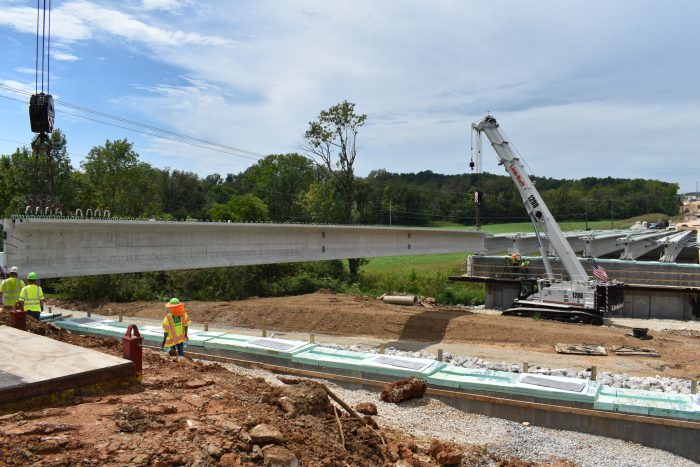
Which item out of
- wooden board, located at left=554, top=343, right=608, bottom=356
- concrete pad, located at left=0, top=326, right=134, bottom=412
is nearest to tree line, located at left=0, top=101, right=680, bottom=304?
concrete pad, located at left=0, top=326, right=134, bottom=412

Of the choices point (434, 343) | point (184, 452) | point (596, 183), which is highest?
point (596, 183)

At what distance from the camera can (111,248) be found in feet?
56.3

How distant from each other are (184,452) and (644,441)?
8.48 meters

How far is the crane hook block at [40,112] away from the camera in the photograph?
42.0ft

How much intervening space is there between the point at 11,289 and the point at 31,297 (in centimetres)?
49

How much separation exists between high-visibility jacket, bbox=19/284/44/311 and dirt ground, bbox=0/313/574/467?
6545 millimetres

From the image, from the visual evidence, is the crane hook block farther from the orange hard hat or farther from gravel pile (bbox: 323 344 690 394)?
gravel pile (bbox: 323 344 690 394)

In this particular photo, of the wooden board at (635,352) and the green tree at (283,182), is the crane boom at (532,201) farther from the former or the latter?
the green tree at (283,182)

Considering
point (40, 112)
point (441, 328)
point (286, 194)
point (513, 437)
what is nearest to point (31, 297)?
point (40, 112)

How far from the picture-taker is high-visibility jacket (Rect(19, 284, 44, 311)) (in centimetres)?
1343

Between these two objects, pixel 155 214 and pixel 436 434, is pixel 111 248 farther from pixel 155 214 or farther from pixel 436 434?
pixel 155 214

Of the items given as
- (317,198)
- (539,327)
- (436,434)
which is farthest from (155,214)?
(436,434)

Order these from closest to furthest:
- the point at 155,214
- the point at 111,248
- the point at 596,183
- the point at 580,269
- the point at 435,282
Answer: the point at 111,248, the point at 580,269, the point at 435,282, the point at 155,214, the point at 596,183

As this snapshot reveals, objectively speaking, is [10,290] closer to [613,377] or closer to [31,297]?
[31,297]
